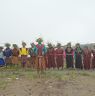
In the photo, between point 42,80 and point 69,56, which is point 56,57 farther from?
point 42,80

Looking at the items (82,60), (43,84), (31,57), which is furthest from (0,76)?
(82,60)

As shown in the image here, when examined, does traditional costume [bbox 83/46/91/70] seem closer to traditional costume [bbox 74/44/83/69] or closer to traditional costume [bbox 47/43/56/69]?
traditional costume [bbox 74/44/83/69]

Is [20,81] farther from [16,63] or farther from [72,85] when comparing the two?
[16,63]

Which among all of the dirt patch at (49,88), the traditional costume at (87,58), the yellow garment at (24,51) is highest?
the yellow garment at (24,51)

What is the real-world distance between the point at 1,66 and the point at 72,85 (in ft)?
22.5

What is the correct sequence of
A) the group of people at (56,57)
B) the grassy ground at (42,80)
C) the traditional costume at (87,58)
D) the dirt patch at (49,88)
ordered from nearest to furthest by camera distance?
the dirt patch at (49,88)
the grassy ground at (42,80)
the group of people at (56,57)
the traditional costume at (87,58)

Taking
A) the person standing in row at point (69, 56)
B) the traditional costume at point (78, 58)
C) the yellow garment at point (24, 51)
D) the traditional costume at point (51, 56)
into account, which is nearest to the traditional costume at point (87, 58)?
the traditional costume at point (78, 58)

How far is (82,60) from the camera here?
2066 cm

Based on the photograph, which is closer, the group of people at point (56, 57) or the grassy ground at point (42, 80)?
the grassy ground at point (42, 80)

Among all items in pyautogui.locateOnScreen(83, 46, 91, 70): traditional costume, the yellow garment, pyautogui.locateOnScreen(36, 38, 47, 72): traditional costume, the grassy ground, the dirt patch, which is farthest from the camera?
pyautogui.locateOnScreen(83, 46, 91, 70): traditional costume

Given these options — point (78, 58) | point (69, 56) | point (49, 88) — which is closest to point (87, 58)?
point (78, 58)

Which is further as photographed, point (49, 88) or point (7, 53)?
point (7, 53)

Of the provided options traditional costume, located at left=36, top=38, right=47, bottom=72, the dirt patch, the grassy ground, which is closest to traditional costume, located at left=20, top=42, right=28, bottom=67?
traditional costume, located at left=36, top=38, right=47, bottom=72

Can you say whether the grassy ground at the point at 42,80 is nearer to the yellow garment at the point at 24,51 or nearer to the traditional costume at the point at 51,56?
A: the yellow garment at the point at 24,51
